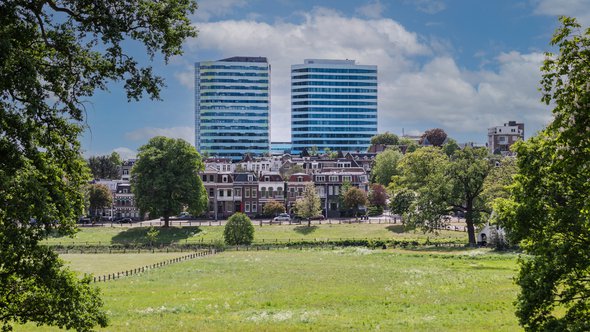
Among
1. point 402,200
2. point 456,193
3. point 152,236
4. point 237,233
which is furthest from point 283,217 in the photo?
point 456,193

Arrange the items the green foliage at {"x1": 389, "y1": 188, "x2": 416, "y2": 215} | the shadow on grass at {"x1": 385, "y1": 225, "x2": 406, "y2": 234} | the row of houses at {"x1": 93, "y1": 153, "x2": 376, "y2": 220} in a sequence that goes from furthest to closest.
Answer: the row of houses at {"x1": 93, "y1": 153, "x2": 376, "y2": 220} → the shadow on grass at {"x1": 385, "y1": 225, "x2": 406, "y2": 234} → the green foliage at {"x1": 389, "y1": 188, "x2": 416, "y2": 215}

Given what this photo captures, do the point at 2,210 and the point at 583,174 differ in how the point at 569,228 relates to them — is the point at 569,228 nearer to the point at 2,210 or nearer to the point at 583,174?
the point at 583,174

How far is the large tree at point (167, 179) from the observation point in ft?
336

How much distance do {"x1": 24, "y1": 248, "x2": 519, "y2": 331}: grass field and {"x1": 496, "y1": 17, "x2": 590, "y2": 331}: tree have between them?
26.6 feet

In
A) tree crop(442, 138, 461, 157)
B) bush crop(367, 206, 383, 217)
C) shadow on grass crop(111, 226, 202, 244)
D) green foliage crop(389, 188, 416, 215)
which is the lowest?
shadow on grass crop(111, 226, 202, 244)

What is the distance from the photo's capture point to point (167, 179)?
103 m

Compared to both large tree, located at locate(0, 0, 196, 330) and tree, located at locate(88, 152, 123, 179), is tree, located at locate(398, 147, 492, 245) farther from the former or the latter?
tree, located at locate(88, 152, 123, 179)

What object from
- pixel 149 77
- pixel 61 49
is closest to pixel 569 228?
pixel 149 77

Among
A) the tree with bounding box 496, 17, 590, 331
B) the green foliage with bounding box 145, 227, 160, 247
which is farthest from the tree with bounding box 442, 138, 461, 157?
the tree with bounding box 496, 17, 590, 331

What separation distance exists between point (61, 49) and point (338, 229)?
88.3 meters

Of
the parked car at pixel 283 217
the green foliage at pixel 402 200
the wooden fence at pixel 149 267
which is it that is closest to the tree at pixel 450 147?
the parked car at pixel 283 217

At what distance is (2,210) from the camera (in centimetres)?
1656

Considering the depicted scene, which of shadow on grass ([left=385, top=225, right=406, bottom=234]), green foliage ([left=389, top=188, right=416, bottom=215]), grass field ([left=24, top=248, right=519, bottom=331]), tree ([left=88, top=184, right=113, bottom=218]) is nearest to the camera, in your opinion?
grass field ([left=24, top=248, right=519, bottom=331])

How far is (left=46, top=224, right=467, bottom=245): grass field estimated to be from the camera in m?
95.6
